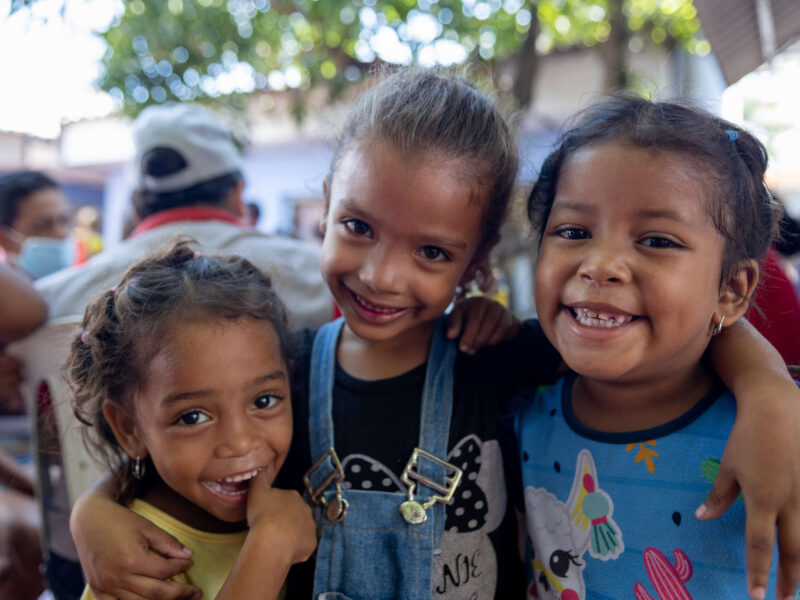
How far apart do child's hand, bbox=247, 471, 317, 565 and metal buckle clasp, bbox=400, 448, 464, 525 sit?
0.22m

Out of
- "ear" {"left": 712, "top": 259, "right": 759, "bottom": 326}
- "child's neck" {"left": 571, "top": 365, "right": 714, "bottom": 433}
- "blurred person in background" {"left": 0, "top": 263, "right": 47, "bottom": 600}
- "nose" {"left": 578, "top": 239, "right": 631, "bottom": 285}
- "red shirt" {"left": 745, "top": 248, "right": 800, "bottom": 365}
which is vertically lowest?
"blurred person in background" {"left": 0, "top": 263, "right": 47, "bottom": 600}

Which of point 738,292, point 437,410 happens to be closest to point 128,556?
point 437,410

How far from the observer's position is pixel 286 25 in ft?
14.8

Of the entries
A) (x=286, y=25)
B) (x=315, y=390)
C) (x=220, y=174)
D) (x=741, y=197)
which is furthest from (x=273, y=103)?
(x=741, y=197)

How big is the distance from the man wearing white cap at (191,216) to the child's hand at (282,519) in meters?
0.84

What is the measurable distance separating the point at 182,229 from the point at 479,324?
1252 millimetres

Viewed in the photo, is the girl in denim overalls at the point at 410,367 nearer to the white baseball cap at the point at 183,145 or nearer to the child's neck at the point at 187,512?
the child's neck at the point at 187,512

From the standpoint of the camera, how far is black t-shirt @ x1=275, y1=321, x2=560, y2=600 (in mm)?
1442

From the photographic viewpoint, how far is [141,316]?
1.41m

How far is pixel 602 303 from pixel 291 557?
81cm

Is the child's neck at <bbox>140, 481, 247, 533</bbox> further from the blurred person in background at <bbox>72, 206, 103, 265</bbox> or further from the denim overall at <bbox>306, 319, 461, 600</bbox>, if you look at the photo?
the blurred person in background at <bbox>72, 206, 103, 265</bbox>

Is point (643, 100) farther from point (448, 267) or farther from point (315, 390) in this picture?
point (315, 390)

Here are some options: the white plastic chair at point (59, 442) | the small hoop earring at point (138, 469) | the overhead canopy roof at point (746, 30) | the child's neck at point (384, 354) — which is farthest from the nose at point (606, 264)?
the white plastic chair at point (59, 442)

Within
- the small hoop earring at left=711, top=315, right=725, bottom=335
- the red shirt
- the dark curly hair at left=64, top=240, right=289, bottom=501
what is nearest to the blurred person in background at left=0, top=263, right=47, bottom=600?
the dark curly hair at left=64, top=240, right=289, bottom=501
